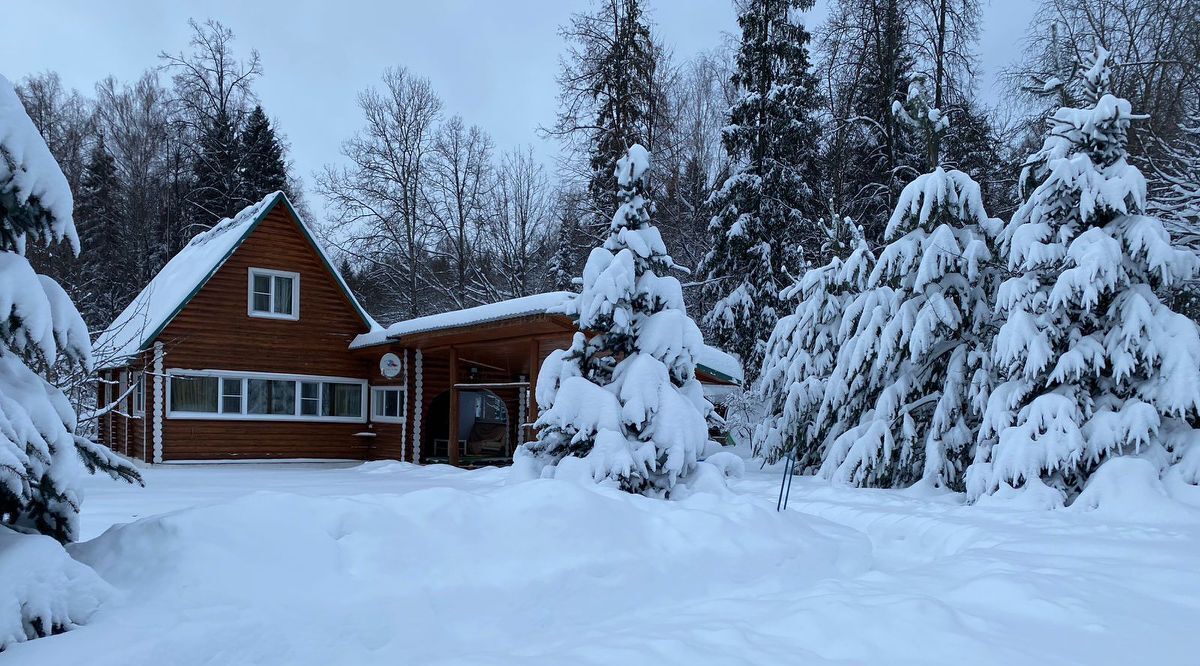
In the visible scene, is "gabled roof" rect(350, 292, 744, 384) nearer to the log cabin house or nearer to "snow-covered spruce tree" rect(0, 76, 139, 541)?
the log cabin house

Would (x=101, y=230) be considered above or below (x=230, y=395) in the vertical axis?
above

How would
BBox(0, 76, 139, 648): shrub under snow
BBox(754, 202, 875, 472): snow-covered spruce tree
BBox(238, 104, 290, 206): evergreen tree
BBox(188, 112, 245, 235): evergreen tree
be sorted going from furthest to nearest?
BBox(238, 104, 290, 206): evergreen tree
BBox(188, 112, 245, 235): evergreen tree
BBox(754, 202, 875, 472): snow-covered spruce tree
BBox(0, 76, 139, 648): shrub under snow

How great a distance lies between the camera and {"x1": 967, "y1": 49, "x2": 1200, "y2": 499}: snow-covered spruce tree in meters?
9.59

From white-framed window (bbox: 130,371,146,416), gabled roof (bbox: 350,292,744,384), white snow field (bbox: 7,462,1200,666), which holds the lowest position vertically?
white snow field (bbox: 7,462,1200,666)

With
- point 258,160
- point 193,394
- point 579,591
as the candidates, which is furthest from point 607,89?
point 579,591

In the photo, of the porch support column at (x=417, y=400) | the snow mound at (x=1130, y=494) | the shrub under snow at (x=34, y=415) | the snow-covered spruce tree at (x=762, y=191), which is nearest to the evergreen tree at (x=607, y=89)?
the snow-covered spruce tree at (x=762, y=191)

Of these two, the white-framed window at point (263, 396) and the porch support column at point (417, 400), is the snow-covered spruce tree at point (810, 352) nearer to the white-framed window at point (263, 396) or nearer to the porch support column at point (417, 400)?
the porch support column at point (417, 400)

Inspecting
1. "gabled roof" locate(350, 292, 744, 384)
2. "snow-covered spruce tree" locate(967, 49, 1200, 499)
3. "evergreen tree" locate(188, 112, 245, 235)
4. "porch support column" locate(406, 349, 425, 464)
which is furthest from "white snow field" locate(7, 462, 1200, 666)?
"evergreen tree" locate(188, 112, 245, 235)

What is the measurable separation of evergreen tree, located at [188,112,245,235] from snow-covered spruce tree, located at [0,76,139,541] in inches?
1254

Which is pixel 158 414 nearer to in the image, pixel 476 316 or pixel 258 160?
pixel 476 316

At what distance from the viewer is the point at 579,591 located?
572 cm

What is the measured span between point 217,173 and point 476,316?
79.1 ft

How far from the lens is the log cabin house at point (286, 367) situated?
18688 millimetres

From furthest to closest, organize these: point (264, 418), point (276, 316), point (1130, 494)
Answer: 1. point (276, 316)
2. point (264, 418)
3. point (1130, 494)
